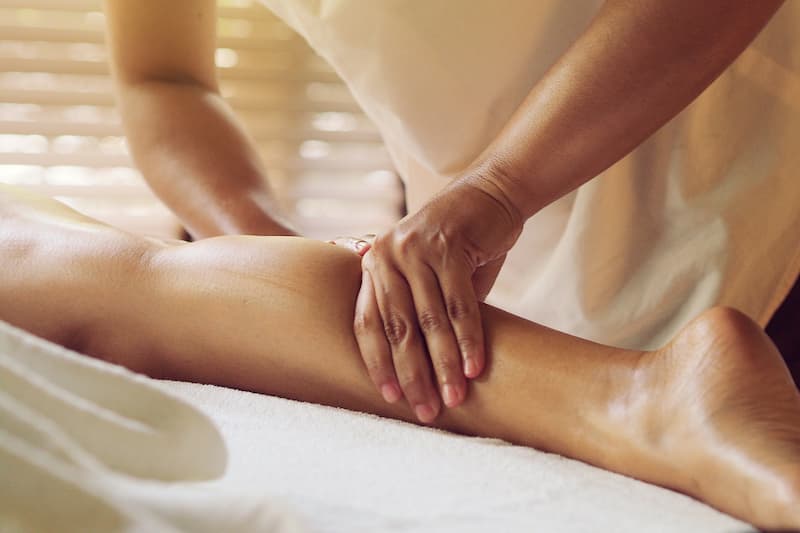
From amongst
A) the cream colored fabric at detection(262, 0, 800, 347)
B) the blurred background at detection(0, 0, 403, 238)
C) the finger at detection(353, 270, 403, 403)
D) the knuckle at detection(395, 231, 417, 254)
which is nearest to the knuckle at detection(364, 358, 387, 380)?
the finger at detection(353, 270, 403, 403)

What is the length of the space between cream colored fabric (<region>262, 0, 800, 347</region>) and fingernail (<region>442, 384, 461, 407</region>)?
0.44 meters

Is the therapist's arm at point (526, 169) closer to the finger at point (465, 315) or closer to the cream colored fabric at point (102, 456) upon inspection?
the finger at point (465, 315)

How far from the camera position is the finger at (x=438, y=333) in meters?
0.81

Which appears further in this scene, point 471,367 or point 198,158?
point 198,158

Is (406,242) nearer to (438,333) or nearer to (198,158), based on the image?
(438,333)

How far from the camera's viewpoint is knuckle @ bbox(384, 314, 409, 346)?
839mm

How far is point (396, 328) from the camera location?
841mm

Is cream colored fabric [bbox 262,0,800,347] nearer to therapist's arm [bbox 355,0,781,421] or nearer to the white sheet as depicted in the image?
therapist's arm [bbox 355,0,781,421]

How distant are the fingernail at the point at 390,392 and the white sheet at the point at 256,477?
9cm

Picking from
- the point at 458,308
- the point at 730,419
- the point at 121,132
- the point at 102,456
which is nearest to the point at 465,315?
the point at 458,308

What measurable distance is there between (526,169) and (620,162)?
0.89 feet

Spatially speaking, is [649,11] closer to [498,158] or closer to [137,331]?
[498,158]

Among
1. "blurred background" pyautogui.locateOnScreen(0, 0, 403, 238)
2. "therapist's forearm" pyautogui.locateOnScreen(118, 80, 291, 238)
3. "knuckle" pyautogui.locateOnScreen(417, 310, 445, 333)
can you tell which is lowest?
"blurred background" pyautogui.locateOnScreen(0, 0, 403, 238)

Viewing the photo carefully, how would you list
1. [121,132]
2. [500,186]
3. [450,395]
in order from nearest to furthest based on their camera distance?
1. [450,395]
2. [500,186]
3. [121,132]
